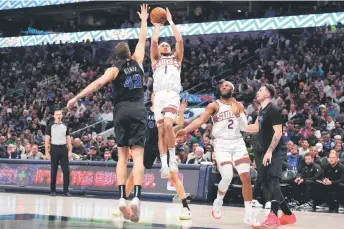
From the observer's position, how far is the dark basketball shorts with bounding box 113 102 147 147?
7328 millimetres

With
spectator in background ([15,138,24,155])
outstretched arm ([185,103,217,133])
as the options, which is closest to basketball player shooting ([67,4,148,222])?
outstretched arm ([185,103,217,133])

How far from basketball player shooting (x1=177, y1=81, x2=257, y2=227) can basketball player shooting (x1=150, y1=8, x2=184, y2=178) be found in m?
0.54

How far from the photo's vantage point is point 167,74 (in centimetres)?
855

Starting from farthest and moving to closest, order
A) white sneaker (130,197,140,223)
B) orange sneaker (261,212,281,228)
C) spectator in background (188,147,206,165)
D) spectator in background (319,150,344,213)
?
spectator in background (188,147,206,165) < spectator in background (319,150,344,213) < orange sneaker (261,212,281,228) < white sneaker (130,197,140,223)

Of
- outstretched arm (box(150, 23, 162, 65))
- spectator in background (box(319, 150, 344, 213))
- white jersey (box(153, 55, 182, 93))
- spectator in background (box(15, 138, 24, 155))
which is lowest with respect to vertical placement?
spectator in background (box(319, 150, 344, 213))

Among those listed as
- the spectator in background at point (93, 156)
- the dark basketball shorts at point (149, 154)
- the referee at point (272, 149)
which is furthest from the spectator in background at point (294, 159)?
the referee at point (272, 149)

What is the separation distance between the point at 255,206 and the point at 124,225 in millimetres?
5980

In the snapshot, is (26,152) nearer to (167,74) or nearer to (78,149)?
(78,149)

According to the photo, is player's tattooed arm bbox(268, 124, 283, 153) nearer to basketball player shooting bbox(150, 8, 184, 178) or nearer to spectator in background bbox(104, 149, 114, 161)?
basketball player shooting bbox(150, 8, 184, 178)

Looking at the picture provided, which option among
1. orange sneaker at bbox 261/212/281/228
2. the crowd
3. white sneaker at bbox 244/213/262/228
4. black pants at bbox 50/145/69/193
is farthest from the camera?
the crowd

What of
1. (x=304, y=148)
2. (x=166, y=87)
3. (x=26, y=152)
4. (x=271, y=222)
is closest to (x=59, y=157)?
(x=26, y=152)

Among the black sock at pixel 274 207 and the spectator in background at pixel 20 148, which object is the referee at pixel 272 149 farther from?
the spectator in background at pixel 20 148

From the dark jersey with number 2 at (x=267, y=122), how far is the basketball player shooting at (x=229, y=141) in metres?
0.41

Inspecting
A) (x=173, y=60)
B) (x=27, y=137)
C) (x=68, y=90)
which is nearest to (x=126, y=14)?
(x=68, y=90)
